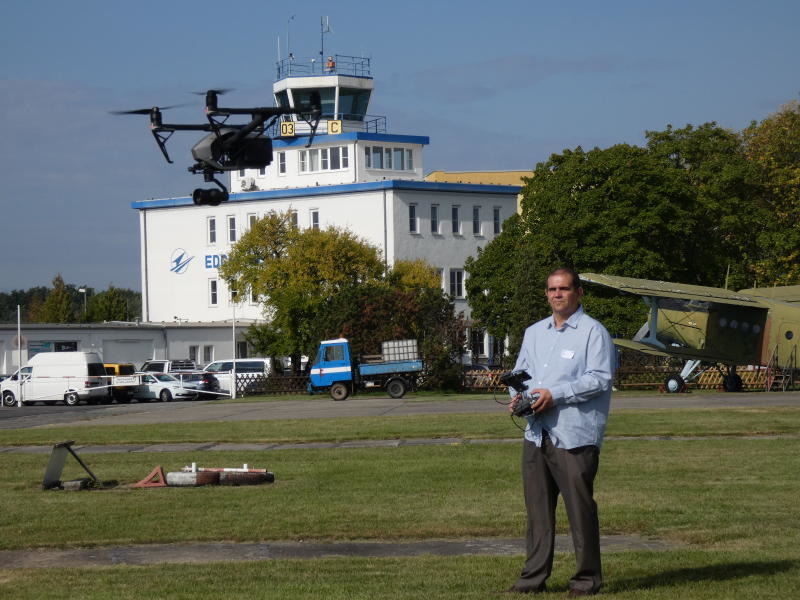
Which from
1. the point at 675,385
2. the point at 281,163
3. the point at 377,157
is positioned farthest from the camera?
the point at 281,163

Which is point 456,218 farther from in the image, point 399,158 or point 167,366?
point 167,366

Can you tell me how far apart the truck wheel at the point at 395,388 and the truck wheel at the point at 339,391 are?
6.26ft

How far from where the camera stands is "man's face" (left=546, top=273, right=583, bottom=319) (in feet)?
27.3

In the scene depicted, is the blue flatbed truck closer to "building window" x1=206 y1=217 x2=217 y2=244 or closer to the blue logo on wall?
"building window" x1=206 y1=217 x2=217 y2=244

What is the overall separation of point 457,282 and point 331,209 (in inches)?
491

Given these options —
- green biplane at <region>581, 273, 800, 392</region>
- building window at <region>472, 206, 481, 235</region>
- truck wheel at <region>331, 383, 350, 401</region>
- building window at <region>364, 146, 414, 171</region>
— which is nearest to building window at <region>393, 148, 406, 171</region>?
building window at <region>364, 146, 414, 171</region>

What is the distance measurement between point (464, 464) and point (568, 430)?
10.3 meters

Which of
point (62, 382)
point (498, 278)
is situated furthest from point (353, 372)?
point (498, 278)

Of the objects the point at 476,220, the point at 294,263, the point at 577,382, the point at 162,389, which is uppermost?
the point at 476,220

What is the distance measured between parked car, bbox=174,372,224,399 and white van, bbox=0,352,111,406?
12.1 ft

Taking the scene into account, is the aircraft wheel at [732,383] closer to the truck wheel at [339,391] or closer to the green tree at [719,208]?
the truck wheel at [339,391]

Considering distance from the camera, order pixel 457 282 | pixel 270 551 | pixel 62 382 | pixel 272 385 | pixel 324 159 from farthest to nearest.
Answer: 1. pixel 457 282
2. pixel 324 159
3. pixel 272 385
4. pixel 62 382
5. pixel 270 551

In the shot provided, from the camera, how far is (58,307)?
119188 mm

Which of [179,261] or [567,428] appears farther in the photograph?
[179,261]
